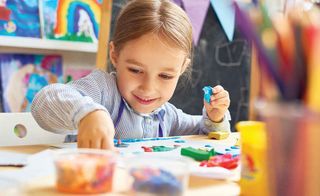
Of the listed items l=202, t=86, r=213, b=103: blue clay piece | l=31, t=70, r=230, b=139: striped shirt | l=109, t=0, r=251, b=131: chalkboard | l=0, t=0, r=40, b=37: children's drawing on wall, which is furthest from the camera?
l=109, t=0, r=251, b=131: chalkboard

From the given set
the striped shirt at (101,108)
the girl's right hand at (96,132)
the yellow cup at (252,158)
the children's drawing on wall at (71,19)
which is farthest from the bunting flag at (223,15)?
the yellow cup at (252,158)

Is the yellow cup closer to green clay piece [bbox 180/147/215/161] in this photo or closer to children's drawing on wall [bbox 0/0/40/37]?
green clay piece [bbox 180/147/215/161]

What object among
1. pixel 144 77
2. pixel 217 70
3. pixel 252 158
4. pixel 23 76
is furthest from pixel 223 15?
pixel 252 158

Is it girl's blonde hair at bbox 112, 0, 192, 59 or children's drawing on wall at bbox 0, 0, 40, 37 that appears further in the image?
children's drawing on wall at bbox 0, 0, 40, 37

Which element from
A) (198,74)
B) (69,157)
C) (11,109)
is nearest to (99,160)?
(69,157)

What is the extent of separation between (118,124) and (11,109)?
82 centimetres

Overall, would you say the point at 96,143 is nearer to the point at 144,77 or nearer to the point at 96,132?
the point at 96,132

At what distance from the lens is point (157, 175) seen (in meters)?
0.50

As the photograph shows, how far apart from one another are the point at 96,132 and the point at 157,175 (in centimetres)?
23

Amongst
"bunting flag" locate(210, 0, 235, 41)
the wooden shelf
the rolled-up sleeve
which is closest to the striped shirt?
the rolled-up sleeve

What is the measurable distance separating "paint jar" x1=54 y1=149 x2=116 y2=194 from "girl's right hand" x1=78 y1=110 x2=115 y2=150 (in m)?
0.17

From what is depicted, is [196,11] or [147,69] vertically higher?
[196,11]

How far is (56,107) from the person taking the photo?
888 millimetres

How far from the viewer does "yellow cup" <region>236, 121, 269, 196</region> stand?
53 centimetres
